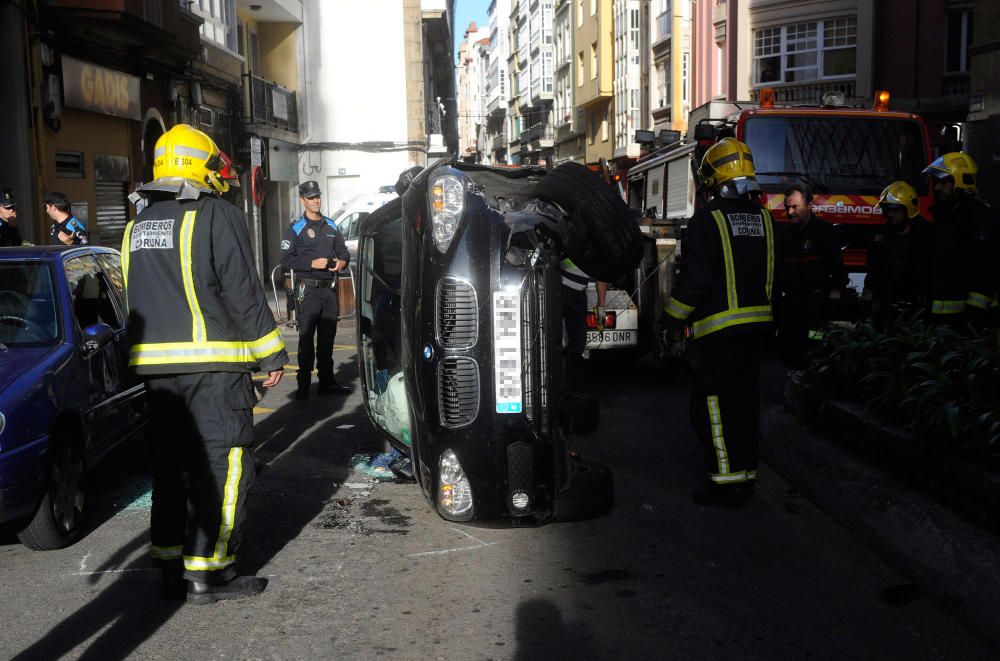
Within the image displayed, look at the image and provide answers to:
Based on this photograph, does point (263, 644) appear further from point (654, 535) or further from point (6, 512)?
point (654, 535)

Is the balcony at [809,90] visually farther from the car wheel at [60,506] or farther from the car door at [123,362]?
the car wheel at [60,506]

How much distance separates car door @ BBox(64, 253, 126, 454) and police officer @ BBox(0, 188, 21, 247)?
137 inches

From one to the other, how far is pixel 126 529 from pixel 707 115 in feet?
32.5

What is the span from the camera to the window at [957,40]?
1132 inches

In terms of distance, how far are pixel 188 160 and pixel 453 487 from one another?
1844 mm

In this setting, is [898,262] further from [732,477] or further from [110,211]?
[110,211]

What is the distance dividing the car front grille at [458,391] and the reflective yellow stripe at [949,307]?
3.47 m

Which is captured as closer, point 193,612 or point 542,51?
point 193,612

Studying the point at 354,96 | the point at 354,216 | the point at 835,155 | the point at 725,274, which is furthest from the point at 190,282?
the point at 354,96

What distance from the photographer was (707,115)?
13.4 meters

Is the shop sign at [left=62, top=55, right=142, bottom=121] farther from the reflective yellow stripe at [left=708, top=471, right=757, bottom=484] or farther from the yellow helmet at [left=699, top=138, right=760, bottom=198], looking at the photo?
the reflective yellow stripe at [left=708, top=471, right=757, bottom=484]

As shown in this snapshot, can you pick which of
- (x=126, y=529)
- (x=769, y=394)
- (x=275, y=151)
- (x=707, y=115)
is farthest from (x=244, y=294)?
(x=275, y=151)

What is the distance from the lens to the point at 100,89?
15.4m

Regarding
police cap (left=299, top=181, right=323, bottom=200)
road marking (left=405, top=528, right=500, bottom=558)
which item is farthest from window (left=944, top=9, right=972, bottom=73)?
road marking (left=405, top=528, right=500, bottom=558)
